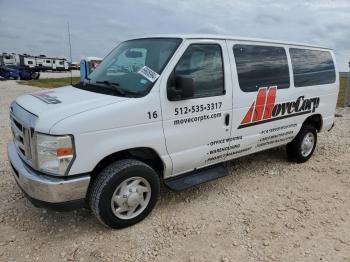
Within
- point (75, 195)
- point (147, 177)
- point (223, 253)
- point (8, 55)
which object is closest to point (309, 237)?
point (223, 253)

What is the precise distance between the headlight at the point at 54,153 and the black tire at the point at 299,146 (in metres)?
4.11

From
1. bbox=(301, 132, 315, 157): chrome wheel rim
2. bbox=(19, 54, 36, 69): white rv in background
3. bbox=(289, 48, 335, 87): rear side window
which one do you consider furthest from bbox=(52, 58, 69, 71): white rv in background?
bbox=(301, 132, 315, 157): chrome wheel rim

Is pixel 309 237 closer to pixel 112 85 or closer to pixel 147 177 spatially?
pixel 147 177

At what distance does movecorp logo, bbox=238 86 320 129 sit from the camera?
183 inches

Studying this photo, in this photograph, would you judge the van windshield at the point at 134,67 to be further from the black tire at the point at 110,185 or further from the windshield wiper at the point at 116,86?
the black tire at the point at 110,185

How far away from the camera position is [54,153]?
10.2 feet

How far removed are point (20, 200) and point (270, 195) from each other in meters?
3.42

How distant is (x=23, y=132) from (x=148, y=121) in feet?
4.27

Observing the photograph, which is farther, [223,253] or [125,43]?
[125,43]

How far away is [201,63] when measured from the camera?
4059mm

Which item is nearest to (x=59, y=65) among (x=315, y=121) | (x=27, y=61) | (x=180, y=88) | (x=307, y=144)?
(x=27, y=61)

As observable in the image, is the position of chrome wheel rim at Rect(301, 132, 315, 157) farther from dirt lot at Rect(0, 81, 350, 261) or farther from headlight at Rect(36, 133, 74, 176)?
headlight at Rect(36, 133, 74, 176)

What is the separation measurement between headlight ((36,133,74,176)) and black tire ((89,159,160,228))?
428 millimetres

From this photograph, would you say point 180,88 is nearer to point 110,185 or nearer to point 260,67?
point 110,185
